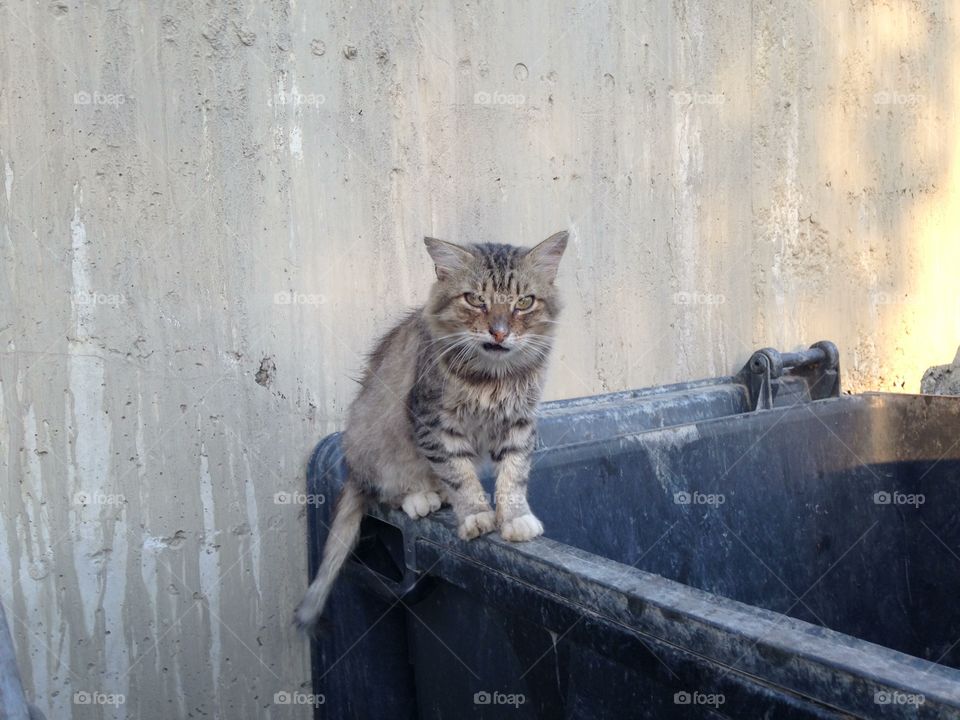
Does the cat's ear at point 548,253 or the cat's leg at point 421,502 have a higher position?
the cat's ear at point 548,253

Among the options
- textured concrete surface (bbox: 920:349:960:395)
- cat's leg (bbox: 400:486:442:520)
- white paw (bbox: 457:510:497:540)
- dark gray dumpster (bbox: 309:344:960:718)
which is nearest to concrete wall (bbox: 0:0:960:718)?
dark gray dumpster (bbox: 309:344:960:718)

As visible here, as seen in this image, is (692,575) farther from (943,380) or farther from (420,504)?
(943,380)

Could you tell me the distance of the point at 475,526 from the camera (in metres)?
1.70

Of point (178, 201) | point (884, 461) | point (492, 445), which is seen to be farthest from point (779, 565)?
point (178, 201)

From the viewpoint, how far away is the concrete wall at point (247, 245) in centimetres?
205

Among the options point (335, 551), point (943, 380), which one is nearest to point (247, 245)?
point (335, 551)

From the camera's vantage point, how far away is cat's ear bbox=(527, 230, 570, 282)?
213cm

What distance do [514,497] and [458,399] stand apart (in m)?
0.29

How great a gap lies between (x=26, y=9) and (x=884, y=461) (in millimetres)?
2858

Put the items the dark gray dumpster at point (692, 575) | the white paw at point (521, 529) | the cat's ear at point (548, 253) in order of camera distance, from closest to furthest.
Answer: the dark gray dumpster at point (692, 575) → the white paw at point (521, 529) → the cat's ear at point (548, 253)

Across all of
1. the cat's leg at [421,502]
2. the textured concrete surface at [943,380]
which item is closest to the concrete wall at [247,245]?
the cat's leg at [421,502]

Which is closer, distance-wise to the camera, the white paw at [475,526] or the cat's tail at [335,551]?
the white paw at [475,526]

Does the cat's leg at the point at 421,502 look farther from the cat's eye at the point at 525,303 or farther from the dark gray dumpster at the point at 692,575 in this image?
the cat's eye at the point at 525,303

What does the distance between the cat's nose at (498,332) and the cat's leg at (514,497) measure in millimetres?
270
